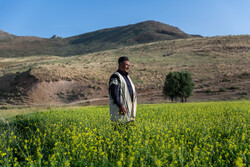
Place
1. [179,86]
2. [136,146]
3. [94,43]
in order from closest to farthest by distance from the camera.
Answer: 1. [136,146]
2. [179,86]
3. [94,43]

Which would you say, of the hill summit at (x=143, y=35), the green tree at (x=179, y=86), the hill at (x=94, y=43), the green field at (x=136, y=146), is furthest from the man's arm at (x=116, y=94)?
the hill summit at (x=143, y=35)

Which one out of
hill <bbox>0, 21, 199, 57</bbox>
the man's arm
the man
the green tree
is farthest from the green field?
hill <bbox>0, 21, 199, 57</bbox>

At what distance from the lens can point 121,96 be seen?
211 inches

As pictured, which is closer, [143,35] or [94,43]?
[143,35]

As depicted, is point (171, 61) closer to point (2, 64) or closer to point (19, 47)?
point (2, 64)

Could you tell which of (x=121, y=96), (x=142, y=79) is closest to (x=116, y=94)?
(x=121, y=96)

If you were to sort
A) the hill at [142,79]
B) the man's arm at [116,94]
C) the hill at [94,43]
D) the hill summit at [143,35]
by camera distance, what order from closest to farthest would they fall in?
1. the man's arm at [116,94]
2. the hill at [142,79]
3. the hill at [94,43]
4. the hill summit at [143,35]

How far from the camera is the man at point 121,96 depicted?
5234 millimetres

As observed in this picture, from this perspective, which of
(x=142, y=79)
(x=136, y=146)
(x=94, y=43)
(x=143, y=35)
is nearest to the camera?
(x=136, y=146)

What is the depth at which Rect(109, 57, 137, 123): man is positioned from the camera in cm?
523

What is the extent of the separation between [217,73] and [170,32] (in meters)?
82.9

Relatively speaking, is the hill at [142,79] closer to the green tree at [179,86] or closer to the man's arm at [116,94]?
the green tree at [179,86]

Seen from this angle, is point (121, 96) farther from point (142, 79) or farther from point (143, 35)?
point (143, 35)

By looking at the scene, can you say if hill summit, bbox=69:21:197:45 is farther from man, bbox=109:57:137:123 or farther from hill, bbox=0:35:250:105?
man, bbox=109:57:137:123
